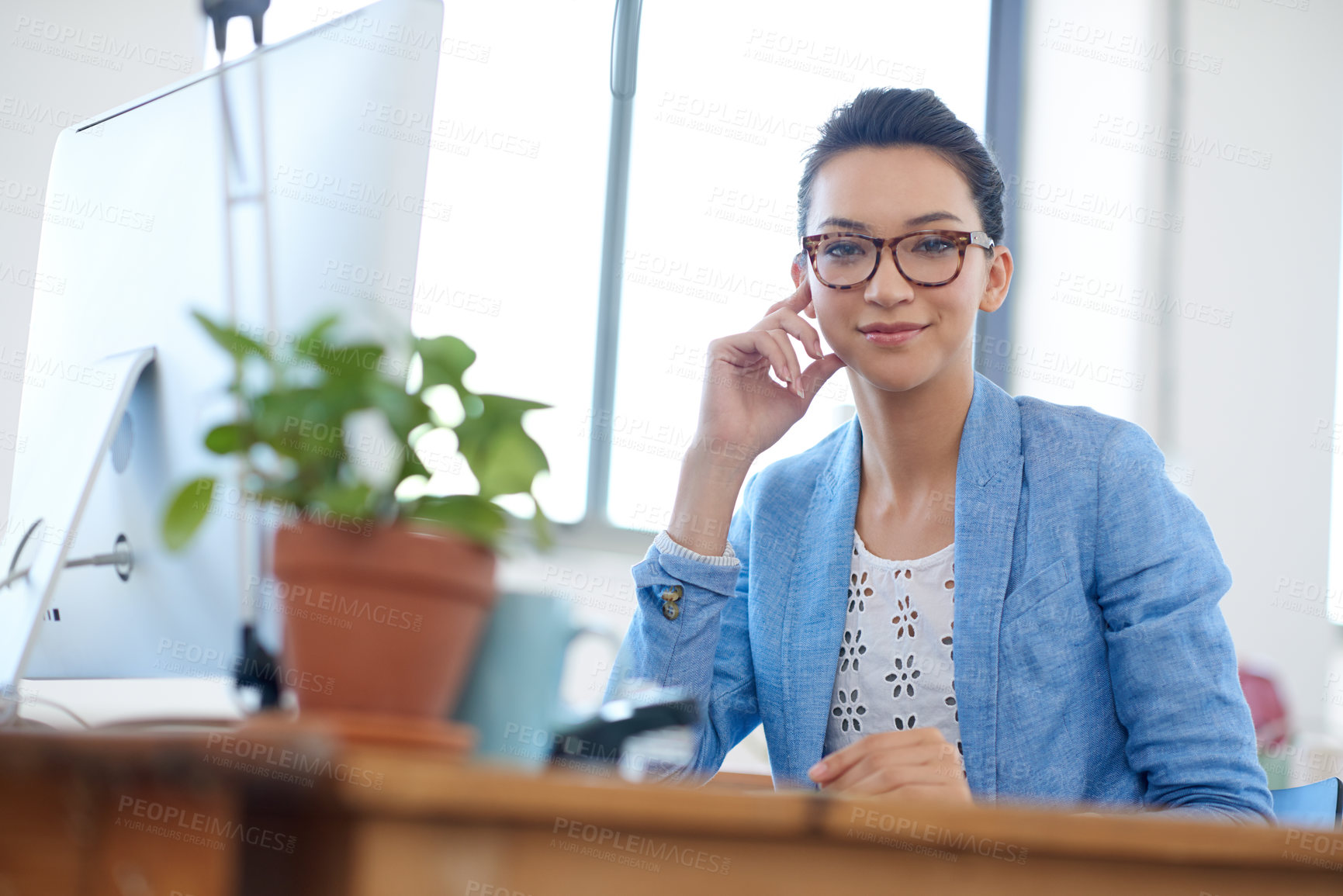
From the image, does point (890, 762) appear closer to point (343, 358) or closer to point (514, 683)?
point (514, 683)

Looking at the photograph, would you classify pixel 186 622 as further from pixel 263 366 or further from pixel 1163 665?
pixel 1163 665

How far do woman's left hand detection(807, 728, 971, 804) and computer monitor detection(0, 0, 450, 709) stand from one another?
403 mm

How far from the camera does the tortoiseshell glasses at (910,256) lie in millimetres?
1402

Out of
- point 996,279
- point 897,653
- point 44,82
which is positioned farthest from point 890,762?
point 44,82

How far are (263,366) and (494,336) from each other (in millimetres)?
2226

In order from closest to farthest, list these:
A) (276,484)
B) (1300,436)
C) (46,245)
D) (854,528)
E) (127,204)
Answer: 1. (276,484)
2. (127,204)
3. (46,245)
4. (854,528)
5. (1300,436)

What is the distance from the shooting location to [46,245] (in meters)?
1.10

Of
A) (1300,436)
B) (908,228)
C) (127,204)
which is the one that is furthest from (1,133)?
(1300,436)

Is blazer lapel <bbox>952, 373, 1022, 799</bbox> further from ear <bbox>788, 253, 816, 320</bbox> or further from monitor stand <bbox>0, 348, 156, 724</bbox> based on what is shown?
monitor stand <bbox>0, 348, 156, 724</bbox>

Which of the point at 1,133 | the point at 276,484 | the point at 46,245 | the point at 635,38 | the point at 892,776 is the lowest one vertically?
the point at 892,776

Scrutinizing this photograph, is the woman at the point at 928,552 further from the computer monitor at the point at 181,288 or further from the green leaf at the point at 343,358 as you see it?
the green leaf at the point at 343,358

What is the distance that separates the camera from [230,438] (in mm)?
515

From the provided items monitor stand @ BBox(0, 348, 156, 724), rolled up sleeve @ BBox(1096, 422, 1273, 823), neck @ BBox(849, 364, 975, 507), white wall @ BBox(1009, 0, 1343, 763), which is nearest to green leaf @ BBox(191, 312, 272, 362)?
monitor stand @ BBox(0, 348, 156, 724)

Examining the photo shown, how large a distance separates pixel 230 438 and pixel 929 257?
107 centimetres
